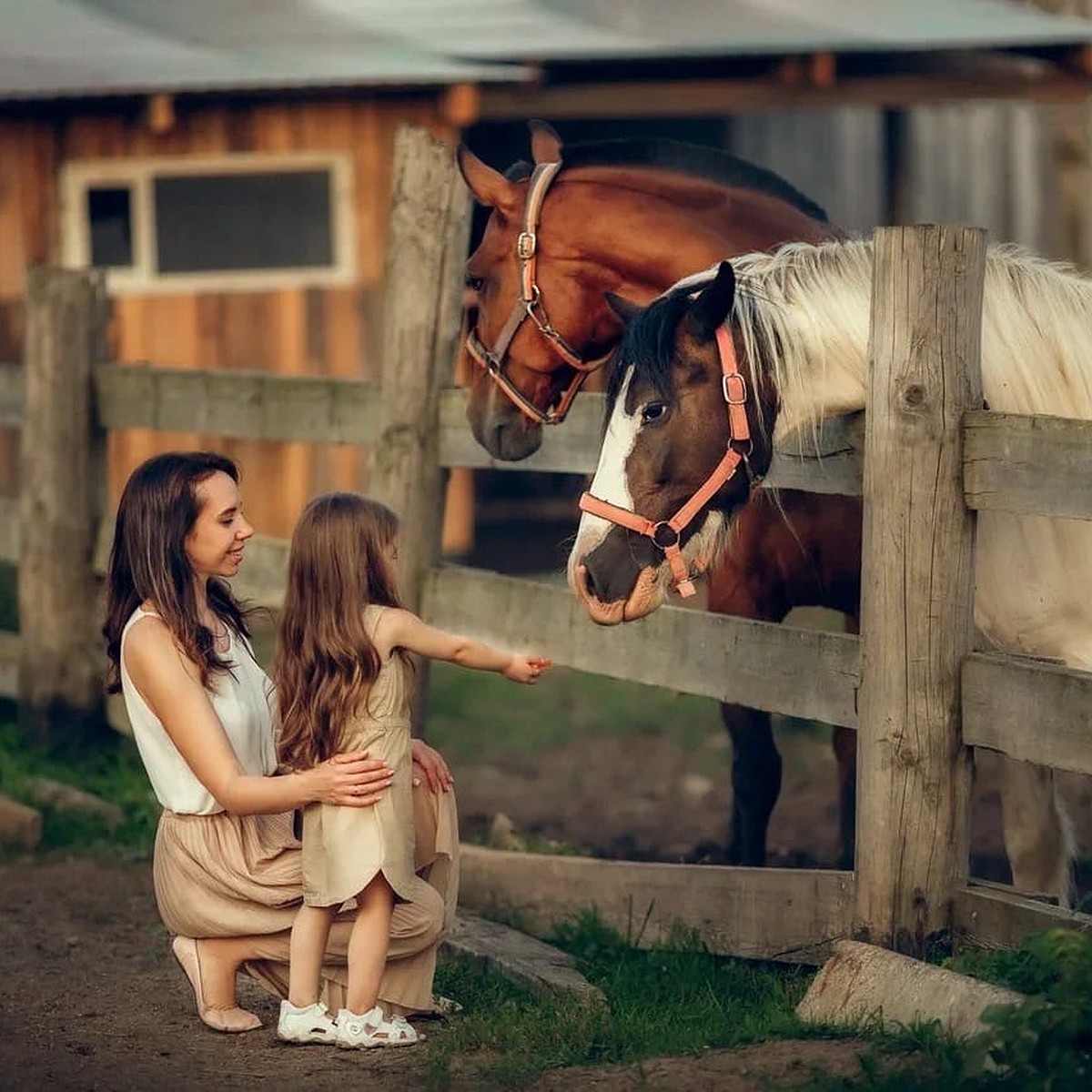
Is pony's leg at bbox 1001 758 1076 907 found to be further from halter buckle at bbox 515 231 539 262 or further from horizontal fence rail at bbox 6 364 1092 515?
halter buckle at bbox 515 231 539 262

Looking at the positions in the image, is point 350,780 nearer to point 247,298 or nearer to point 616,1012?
point 616,1012

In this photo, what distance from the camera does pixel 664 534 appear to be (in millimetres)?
3980

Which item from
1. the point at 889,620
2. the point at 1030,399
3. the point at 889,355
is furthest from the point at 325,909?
the point at 1030,399

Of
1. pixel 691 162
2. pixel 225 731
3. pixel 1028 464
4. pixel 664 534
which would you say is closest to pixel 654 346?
pixel 664 534

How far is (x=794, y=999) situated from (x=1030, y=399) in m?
1.35

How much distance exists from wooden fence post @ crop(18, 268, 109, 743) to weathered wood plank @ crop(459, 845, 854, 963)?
2.14m

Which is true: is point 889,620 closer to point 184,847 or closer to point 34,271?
point 184,847

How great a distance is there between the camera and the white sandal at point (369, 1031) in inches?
152

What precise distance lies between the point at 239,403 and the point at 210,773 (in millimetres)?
2451

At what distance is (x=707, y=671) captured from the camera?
456 centimetres

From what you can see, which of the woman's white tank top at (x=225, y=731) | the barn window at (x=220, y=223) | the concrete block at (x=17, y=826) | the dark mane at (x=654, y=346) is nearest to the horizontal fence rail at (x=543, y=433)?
the dark mane at (x=654, y=346)

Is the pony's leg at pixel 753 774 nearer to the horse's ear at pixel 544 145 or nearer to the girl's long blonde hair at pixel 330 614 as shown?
the girl's long blonde hair at pixel 330 614

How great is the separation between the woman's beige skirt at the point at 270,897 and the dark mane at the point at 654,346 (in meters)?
0.94

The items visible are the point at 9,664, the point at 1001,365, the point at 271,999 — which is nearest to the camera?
the point at 1001,365
